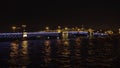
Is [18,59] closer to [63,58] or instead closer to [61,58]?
[61,58]

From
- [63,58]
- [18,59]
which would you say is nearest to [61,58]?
[63,58]

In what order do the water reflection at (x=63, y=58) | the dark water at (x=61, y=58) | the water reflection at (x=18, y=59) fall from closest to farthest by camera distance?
the water reflection at (x=63, y=58) < the dark water at (x=61, y=58) < the water reflection at (x=18, y=59)

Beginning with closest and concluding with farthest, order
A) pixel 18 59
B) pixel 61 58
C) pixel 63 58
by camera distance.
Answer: pixel 18 59 < pixel 63 58 < pixel 61 58

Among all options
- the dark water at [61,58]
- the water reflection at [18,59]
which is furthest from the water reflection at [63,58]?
the water reflection at [18,59]

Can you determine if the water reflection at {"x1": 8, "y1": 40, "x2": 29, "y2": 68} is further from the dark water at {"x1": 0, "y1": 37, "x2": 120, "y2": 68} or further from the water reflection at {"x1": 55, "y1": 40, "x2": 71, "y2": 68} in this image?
the water reflection at {"x1": 55, "y1": 40, "x2": 71, "y2": 68}

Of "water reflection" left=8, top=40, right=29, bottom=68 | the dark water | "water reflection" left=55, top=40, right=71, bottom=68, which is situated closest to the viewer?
"water reflection" left=55, top=40, right=71, bottom=68

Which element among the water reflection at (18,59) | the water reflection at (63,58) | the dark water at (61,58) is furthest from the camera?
the water reflection at (18,59)

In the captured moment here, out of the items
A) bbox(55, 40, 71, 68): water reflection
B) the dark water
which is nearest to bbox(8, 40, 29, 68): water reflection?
the dark water

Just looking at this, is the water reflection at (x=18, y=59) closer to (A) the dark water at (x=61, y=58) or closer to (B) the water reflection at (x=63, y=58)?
(A) the dark water at (x=61, y=58)

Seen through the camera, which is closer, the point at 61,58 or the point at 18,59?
the point at 18,59

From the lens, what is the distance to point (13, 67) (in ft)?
140

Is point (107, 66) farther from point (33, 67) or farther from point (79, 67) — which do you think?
point (33, 67)

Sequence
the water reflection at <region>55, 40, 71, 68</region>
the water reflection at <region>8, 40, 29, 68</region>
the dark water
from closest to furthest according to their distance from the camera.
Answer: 1. the water reflection at <region>55, 40, 71, 68</region>
2. the dark water
3. the water reflection at <region>8, 40, 29, 68</region>

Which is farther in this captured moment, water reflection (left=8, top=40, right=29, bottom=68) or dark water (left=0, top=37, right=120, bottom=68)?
water reflection (left=8, top=40, right=29, bottom=68)
